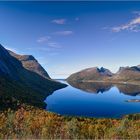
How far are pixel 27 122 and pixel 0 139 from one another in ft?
15.9

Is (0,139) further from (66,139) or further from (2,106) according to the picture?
(2,106)

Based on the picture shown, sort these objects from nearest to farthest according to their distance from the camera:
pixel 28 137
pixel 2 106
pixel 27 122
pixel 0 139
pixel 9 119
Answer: pixel 0 139 < pixel 28 137 < pixel 27 122 < pixel 9 119 < pixel 2 106

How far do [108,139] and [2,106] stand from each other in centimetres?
19361

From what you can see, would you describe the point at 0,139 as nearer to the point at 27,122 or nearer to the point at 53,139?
the point at 53,139

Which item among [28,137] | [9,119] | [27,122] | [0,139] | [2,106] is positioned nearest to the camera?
[0,139]

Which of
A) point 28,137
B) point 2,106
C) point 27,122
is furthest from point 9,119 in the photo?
point 2,106

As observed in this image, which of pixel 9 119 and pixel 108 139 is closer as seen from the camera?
pixel 108 139

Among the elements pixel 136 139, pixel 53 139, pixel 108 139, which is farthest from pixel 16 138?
pixel 136 139

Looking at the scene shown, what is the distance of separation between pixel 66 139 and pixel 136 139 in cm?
327

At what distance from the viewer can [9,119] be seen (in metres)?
18.4

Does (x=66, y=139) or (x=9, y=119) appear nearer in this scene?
(x=66, y=139)

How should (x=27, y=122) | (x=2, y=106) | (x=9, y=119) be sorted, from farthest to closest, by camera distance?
(x=2, y=106), (x=9, y=119), (x=27, y=122)

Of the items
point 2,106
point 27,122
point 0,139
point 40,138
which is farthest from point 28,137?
point 2,106

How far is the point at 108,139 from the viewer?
530 inches
